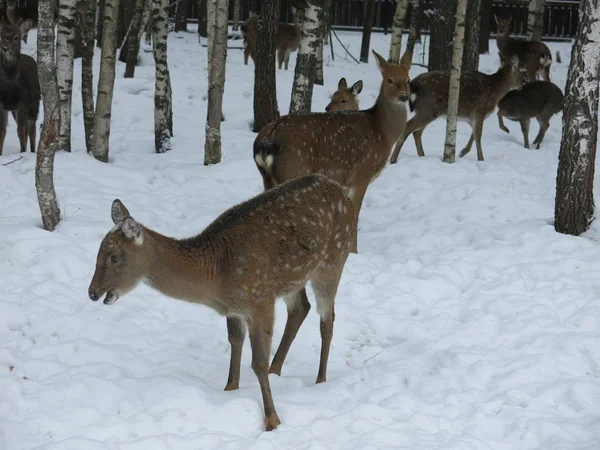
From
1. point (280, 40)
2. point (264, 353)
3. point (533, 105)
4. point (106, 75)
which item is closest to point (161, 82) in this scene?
point (106, 75)

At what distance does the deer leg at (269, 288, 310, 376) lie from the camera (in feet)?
20.8

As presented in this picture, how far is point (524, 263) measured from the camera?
8.50 m

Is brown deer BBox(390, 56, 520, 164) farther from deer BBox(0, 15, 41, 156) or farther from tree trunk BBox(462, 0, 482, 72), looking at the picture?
deer BBox(0, 15, 41, 156)

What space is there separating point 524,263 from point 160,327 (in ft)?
12.3

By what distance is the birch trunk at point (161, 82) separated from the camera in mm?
12289

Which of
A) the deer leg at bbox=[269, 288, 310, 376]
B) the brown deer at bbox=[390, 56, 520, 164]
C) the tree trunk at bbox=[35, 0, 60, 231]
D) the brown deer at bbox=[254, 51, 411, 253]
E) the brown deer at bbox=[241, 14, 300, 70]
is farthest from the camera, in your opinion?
the brown deer at bbox=[241, 14, 300, 70]

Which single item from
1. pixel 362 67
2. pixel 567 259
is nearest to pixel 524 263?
pixel 567 259

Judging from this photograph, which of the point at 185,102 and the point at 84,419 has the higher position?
the point at 185,102

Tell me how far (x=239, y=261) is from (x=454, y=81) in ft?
24.5

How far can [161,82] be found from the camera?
12344 mm

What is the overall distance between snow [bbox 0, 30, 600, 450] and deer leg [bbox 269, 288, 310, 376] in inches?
6.9

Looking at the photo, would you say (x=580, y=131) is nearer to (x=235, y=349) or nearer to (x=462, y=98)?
(x=462, y=98)

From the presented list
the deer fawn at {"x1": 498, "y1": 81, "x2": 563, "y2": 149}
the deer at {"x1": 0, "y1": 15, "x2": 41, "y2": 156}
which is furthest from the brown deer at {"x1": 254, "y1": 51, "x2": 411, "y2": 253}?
the deer at {"x1": 0, "y1": 15, "x2": 41, "y2": 156}

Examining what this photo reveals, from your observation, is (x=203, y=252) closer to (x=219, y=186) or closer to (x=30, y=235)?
(x=30, y=235)
